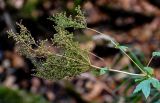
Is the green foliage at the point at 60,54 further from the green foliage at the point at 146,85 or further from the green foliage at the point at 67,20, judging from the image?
the green foliage at the point at 146,85

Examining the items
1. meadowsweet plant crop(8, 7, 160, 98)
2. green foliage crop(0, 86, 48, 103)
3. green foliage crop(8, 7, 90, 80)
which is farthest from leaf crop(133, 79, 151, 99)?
green foliage crop(0, 86, 48, 103)

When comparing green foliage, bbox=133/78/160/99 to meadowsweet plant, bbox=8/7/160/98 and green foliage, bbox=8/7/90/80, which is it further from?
green foliage, bbox=8/7/90/80

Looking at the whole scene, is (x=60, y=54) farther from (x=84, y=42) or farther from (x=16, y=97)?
(x=84, y=42)

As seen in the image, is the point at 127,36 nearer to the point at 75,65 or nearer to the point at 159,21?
the point at 159,21

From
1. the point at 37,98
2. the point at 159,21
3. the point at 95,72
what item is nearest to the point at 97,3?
the point at 159,21

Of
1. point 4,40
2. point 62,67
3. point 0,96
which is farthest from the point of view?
point 4,40

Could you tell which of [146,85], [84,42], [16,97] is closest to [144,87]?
[146,85]

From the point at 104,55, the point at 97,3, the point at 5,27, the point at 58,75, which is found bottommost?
the point at 58,75
